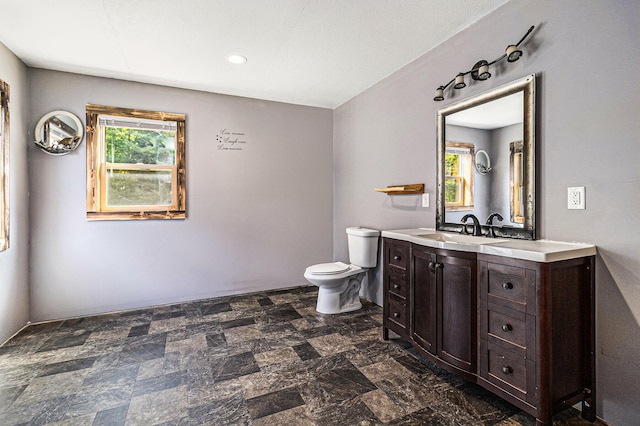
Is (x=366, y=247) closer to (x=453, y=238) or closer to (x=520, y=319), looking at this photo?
(x=453, y=238)

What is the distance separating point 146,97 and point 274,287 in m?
2.54

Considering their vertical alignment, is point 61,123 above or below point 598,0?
below

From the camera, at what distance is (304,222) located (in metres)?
3.94

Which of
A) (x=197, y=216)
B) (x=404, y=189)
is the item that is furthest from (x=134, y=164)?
(x=404, y=189)

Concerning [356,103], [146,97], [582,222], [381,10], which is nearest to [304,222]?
[356,103]

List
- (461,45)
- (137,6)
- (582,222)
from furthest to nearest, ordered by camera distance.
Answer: (461,45)
(137,6)
(582,222)

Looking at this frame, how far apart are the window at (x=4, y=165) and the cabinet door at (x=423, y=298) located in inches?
121

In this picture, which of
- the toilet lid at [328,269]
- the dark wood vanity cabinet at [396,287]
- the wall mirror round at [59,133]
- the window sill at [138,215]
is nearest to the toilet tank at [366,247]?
the toilet lid at [328,269]

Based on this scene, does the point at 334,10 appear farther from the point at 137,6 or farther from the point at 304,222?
the point at 304,222

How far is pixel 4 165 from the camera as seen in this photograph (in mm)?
2346

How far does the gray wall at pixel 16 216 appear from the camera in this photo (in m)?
2.40

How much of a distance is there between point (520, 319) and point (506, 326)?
0.09 meters

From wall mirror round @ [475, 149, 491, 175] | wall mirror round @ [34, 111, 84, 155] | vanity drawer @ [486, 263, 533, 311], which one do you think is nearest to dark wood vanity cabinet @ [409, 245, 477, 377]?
vanity drawer @ [486, 263, 533, 311]

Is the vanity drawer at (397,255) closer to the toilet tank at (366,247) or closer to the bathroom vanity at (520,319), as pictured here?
the bathroom vanity at (520,319)
